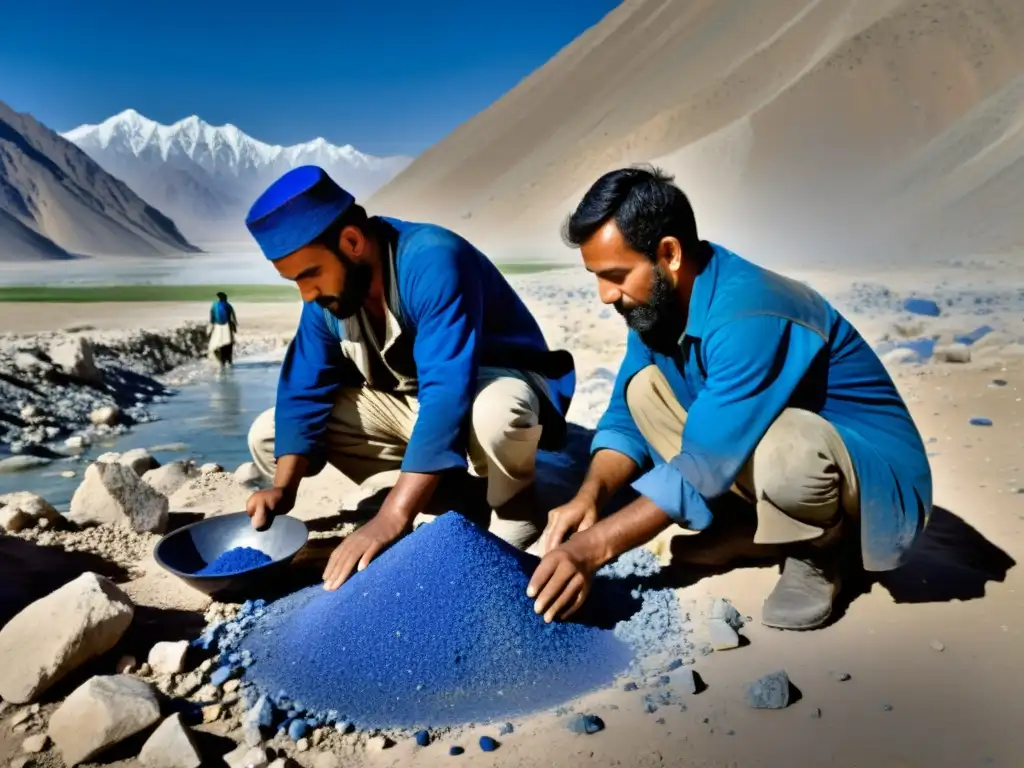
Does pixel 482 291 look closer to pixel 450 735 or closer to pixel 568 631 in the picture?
pixel 568 631

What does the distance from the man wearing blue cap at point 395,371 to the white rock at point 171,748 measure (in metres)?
0.45

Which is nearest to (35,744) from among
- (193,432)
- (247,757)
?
(247,757)

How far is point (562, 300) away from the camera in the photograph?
332 inches

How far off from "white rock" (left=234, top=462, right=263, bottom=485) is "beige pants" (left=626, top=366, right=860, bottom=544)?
192 cm

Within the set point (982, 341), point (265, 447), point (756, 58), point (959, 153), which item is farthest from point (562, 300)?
point (756, 58)

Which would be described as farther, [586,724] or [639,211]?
[639,211]

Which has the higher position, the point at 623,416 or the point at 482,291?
the point at 482,291

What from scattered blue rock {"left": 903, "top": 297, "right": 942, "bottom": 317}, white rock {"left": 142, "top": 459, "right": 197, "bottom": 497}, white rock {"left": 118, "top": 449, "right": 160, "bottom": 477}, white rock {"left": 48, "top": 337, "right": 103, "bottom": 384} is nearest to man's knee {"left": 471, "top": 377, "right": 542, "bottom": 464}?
white rock {"left": 142, "top": 459, "right": 197, "bottom": 497}

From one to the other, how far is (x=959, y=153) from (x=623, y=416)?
13717 millimetres

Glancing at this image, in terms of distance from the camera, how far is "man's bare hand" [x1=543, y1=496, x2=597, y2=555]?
1784 mm

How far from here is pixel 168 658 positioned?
1.67 meters

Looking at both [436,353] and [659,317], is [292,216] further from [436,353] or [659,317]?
[659,317]

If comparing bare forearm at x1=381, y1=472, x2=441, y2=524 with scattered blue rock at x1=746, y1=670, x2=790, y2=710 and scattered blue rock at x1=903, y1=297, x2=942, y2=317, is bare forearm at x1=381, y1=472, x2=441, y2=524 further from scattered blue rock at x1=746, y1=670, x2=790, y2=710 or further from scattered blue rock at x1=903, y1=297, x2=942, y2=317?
scattered blue rock at x1=903, y1=297, x2=942, y2=317

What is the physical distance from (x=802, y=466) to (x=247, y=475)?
214cm
